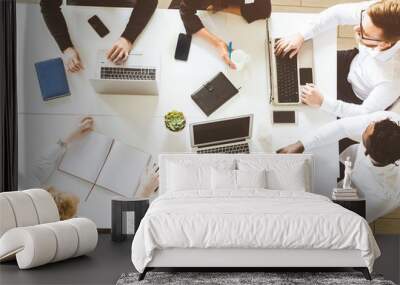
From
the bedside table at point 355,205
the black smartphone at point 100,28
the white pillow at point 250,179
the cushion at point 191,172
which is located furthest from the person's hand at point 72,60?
the bedside table at point 355,205

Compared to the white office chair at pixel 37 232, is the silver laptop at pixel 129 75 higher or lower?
higher

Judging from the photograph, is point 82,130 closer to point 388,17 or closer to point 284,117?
point 284,117

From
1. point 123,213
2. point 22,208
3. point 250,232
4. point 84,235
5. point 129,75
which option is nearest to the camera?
point 250,232

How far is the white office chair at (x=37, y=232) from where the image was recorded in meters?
4.29

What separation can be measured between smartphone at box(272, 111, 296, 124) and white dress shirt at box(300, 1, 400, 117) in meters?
0.33

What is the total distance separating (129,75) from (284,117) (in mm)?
1678

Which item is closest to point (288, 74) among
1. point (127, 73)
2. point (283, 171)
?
point (283, 171)

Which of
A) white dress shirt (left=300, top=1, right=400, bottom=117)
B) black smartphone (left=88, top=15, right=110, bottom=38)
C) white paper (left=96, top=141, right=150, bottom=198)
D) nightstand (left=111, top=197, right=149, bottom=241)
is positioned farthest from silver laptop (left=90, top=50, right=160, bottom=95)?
white dress shirt (left=300, top=1, right=400, bottom=117)

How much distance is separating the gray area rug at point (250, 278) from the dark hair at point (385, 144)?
2.11 metres

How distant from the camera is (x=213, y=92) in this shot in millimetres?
6133

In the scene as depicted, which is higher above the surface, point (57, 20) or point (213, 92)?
point (57, 20)

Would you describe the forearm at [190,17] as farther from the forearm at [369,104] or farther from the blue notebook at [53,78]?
the forearm at [369,104]

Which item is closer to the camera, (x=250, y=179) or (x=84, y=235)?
(x=84, y=235)

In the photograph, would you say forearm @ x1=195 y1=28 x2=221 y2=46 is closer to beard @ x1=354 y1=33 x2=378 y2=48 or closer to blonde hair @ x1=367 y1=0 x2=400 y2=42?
beard @ x1=354 y1=33 x2=378 y2=48
